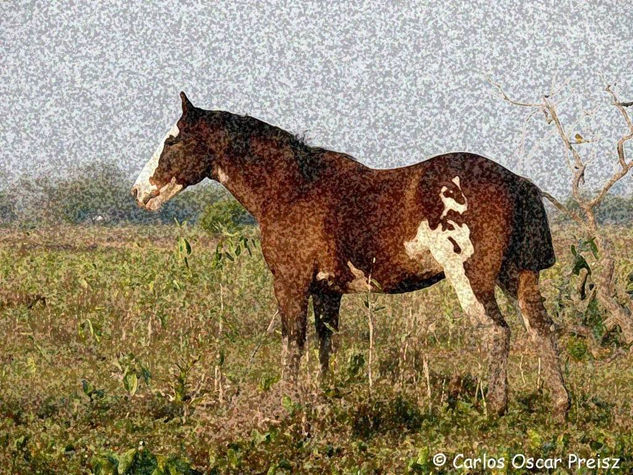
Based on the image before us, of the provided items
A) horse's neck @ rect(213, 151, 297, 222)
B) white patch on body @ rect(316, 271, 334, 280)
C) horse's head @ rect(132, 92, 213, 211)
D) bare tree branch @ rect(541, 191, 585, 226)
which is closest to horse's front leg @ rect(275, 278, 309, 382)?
white patch on body @ rect(316, 271, 334, 280)

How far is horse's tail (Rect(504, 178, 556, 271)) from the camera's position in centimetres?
640

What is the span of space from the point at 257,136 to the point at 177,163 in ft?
2.23

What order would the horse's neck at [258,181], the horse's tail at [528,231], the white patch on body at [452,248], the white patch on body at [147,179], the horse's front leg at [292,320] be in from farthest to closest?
1. the white patch on body at [147,179]
2. the horse's neck at [258,181]
3. the horse's front leg at [292,320]
4. the horse's tail at [528,231]
5. the white patch on body at [452,248]

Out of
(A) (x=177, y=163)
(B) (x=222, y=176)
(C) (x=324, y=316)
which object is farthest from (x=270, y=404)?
(A) (x=177, y=163)

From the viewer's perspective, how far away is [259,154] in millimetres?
6742

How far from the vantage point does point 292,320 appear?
21.5ft

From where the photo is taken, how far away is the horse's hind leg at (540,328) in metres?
6.41

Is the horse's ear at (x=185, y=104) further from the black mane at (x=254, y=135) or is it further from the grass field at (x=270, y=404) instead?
the grass field at (x=270, y=404)

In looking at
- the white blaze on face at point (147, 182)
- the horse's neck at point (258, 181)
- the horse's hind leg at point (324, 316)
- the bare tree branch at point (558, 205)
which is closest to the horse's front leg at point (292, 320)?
the horse's hind leg at point (324, 316)

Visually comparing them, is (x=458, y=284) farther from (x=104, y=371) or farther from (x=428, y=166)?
(x=104, y=371)

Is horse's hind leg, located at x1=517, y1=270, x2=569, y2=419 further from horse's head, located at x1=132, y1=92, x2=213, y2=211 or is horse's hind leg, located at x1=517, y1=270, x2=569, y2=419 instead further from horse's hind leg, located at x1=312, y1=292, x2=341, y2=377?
horse's head, located at x1=132, y1=92, x2=213, y2=211

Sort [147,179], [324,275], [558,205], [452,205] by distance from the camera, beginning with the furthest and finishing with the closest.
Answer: [558,205]
[147,179]
[324,275]
[452,205]

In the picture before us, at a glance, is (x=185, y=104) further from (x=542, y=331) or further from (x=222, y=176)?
(x=542, y=331)

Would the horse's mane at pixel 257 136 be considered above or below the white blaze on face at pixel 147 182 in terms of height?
above
